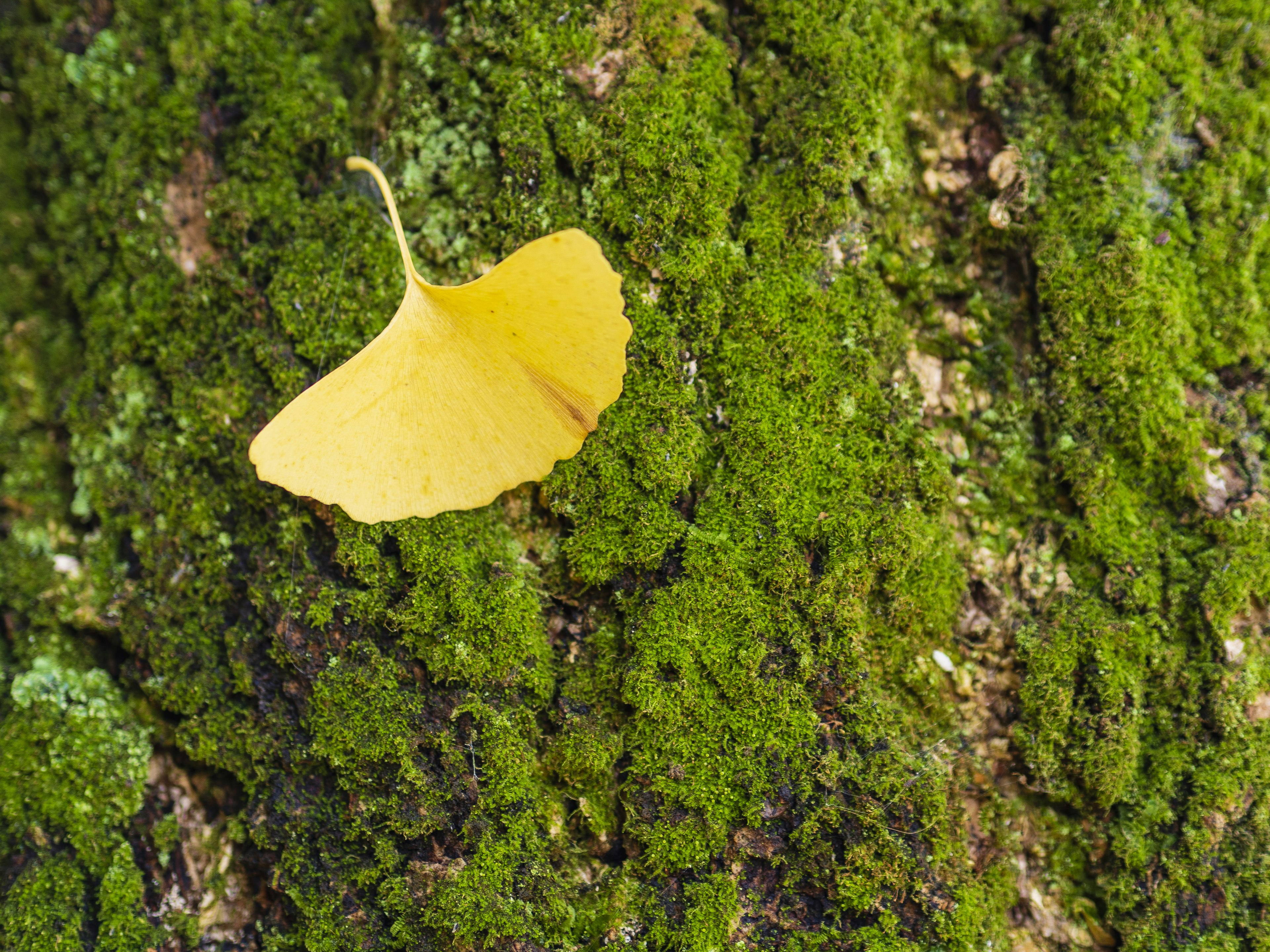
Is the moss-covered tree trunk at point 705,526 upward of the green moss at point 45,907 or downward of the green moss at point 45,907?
upward

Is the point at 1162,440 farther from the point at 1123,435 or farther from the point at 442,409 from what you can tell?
the point at 442,409

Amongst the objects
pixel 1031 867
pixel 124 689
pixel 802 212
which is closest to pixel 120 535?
pixel 124 689

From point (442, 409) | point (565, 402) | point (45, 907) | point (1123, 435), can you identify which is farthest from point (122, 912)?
point (1123, 435)

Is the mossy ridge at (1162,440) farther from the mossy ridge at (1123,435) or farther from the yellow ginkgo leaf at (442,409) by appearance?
the yellow ginkgo leaf at (442,409)

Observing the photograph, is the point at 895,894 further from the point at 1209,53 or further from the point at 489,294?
the point at 1209,53

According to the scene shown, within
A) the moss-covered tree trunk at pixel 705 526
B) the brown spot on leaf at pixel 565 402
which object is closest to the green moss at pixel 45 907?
the moss-covered tree trunk at pixel 705 526

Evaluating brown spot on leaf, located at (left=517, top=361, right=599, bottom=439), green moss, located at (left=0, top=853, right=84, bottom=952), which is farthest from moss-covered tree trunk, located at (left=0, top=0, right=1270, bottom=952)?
brown spot on leaf, located at (left=517, top=361, right=599, bottom=439)
